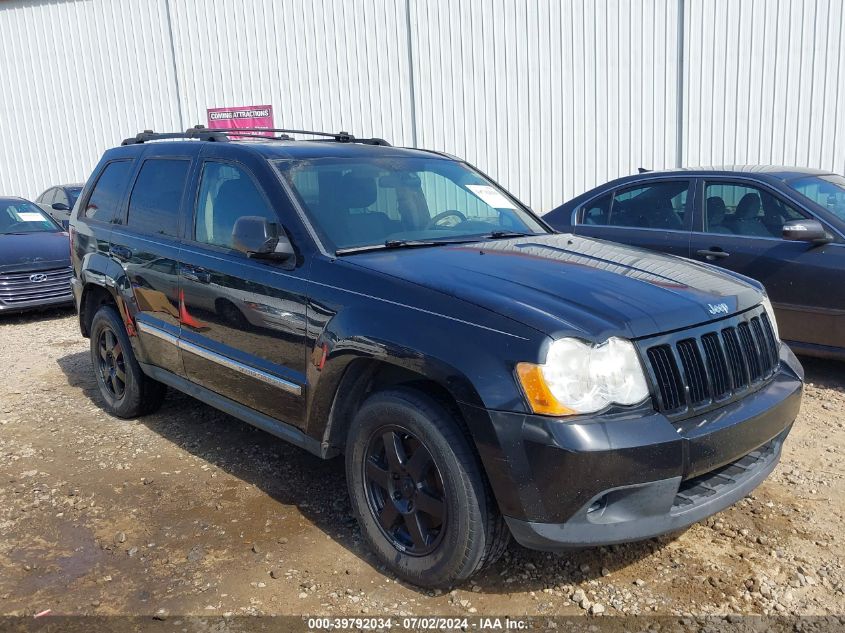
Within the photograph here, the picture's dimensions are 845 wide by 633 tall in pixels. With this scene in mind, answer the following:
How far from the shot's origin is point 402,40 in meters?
12.9

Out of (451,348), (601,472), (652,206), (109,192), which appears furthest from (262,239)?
(652,206)

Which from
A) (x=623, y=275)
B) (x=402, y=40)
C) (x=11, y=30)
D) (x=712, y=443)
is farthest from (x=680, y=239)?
(x=11, y=30)

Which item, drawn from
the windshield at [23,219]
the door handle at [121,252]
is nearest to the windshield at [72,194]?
the windshield at [23,219]

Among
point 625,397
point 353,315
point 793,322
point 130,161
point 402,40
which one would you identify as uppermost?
point 402,40

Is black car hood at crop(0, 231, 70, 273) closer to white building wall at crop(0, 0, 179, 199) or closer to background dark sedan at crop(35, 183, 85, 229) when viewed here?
background dark sedan at crop(35, 183, 85, 229)

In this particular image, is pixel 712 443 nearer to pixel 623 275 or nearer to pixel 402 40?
pixel 623 275

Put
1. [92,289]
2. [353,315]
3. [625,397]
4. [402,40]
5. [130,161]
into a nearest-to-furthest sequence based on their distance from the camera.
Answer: [625,397], [353,315], [130,161], [92,289], [402,40]

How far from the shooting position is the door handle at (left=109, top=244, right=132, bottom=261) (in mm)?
4721

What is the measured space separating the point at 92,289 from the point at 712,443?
4.38 meters

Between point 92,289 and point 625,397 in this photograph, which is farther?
point 92,289

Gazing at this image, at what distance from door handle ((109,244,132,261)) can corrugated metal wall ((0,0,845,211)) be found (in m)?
8.46

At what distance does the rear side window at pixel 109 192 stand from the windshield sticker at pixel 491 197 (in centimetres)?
233

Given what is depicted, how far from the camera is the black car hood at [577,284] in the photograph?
2.70 meters

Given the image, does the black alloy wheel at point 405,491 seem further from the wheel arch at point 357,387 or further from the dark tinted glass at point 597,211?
the dark tinted glass at point 597,211
